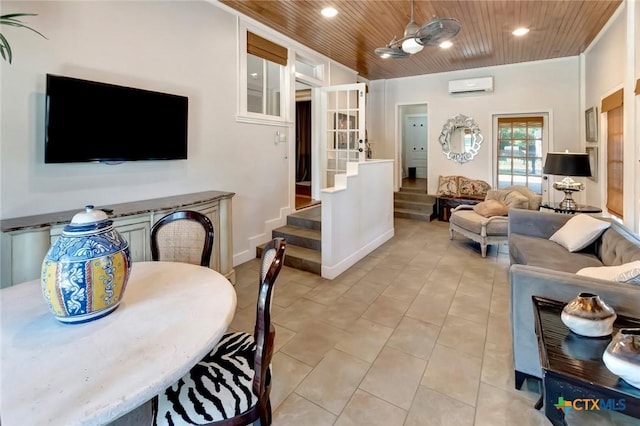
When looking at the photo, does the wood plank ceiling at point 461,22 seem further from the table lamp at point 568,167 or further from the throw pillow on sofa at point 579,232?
the throw pillow on sofa at point 579,232

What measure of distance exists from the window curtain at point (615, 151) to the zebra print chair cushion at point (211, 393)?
4.36 meters

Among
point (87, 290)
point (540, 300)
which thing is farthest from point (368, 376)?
point (87, 290)

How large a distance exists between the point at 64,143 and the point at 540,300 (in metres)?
3.22

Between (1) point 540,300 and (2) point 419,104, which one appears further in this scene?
(2) point 419,104

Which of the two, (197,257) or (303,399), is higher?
(197,257)

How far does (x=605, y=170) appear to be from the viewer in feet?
14.1

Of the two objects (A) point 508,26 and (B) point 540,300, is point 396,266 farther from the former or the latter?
(A) point 508,26

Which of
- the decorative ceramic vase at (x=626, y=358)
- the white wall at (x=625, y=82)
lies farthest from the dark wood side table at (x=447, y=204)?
the decorative ceramic vase at (x=626, y=358)

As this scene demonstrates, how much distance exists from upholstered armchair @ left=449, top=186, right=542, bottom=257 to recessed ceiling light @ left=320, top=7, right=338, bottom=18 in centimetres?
325

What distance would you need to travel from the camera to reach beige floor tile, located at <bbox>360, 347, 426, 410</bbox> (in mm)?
1898

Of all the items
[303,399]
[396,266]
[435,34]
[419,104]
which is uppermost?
[419,104]

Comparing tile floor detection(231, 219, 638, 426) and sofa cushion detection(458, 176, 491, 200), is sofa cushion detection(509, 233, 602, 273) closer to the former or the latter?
tile floor detection(231, 219, 638, 426)

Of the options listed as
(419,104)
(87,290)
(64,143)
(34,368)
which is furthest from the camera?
(419,104)

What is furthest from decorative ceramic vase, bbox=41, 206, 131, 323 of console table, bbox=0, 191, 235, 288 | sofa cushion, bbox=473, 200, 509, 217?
sofa cushion, bbox=473, 200, 509, 217
